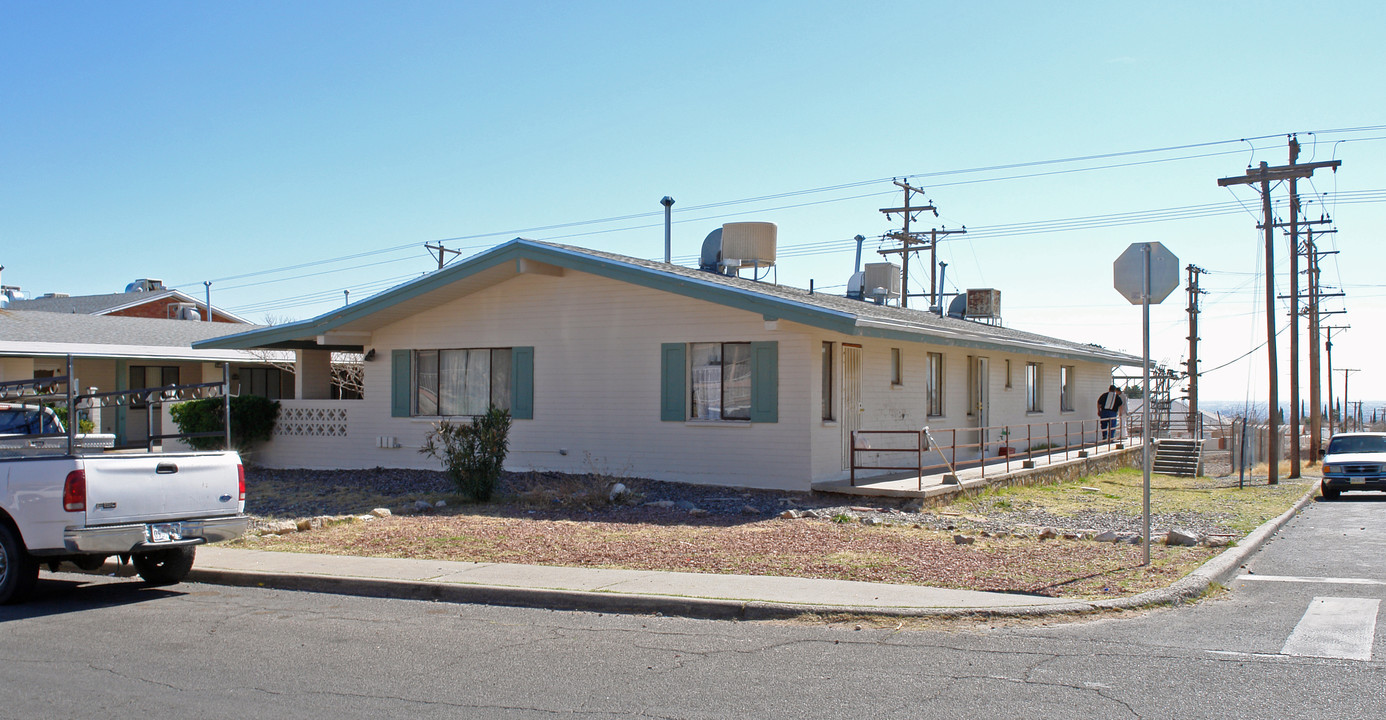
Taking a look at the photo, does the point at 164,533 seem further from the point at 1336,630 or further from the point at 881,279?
the point at 881,279

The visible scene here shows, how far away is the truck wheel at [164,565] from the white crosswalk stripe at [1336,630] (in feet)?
29.7

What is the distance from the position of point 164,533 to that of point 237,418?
12.9 metres

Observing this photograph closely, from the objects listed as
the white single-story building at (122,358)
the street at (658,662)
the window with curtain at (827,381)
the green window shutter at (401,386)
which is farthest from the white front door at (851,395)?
the white single-story building at (122,358)

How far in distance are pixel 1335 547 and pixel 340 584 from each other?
11.2 meters

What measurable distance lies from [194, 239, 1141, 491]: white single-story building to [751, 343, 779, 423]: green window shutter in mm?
22

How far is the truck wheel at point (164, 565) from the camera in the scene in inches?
384

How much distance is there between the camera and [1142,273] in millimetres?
9922

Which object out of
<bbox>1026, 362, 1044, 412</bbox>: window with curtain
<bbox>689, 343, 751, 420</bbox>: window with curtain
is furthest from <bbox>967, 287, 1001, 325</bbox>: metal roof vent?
<bbox>689, 343, 751, 420</bbox>: window with curtain

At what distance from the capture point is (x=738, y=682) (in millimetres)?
6203

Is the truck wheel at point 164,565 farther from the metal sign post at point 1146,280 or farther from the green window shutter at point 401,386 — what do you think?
the green window shutter at point 401,386

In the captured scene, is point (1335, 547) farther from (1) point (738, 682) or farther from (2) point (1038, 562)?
(1) point (738, 682)

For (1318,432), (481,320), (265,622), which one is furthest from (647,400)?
(1318,432)

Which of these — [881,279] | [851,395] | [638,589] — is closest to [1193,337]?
[881,279]

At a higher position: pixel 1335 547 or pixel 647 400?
pixel 647 400
